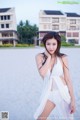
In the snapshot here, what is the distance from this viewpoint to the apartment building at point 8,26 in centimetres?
282

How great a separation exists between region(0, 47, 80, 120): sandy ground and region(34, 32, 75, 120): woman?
0.18ft

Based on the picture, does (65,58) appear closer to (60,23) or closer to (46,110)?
(60,23)

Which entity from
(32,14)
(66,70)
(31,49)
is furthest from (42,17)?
(66,70)

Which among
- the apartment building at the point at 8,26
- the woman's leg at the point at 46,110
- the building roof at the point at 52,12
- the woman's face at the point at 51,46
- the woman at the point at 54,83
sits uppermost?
the building roof at the point at 52,12

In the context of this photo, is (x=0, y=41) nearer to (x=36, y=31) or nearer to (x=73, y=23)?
(x=36, y=31)

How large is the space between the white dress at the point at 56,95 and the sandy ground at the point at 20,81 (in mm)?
62

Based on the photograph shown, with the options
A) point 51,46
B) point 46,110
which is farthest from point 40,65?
point 46,110

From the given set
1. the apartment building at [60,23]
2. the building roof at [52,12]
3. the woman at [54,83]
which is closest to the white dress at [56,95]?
the woman at [54,83]

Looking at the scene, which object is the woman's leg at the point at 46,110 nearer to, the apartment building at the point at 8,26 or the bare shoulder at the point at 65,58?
the bare shoulder at the point at 65,58

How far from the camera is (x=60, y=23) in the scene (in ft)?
9.41

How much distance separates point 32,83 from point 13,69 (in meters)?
0.19

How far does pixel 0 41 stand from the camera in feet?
9.43

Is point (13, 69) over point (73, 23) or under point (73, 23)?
under

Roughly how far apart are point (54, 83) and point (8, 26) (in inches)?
23.1
